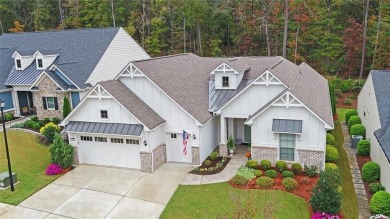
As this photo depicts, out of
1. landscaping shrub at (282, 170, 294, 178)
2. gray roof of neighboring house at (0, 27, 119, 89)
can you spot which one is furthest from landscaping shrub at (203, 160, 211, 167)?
→ gray roof of neighboring house at (0, 27, 119, 89)

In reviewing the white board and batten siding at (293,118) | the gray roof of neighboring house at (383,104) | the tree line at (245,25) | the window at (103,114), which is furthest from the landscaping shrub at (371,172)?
the tree line at (245,25)

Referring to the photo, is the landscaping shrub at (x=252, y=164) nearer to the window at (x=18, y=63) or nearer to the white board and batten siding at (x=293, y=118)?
the white board and batten siding at (x=293, y=118)

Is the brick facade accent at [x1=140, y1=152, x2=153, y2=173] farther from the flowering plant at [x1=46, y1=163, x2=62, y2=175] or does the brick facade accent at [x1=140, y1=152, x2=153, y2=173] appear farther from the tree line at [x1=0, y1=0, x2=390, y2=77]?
the tree line at [x1=0, y1=0, x2=390, y2=77]

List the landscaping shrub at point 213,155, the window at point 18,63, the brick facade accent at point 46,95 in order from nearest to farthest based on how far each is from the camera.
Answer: the landscaping shrub at point 213,155, the brick facade accent at point 46,95, the window at point 18,63

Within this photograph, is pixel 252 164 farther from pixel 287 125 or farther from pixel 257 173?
pixel 287 125

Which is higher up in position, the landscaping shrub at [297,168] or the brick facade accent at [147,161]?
the brick facade accent at [147,161]

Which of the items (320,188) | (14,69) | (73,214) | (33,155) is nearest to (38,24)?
(14,69)

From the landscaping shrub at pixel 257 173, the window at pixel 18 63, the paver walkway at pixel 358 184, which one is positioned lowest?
the paver walkway at pixel 358 184

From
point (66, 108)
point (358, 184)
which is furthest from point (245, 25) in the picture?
point (358, 184)

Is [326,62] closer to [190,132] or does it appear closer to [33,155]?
[190,132]

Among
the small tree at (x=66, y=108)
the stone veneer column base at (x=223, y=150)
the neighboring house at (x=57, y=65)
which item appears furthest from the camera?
the neighboring house at (x=57, y=65)
